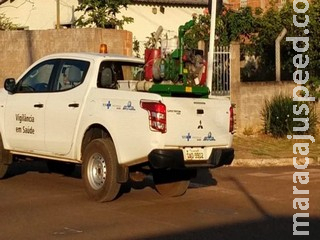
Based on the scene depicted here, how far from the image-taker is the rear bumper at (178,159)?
9891mm

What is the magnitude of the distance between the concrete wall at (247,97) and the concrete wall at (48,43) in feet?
8.82

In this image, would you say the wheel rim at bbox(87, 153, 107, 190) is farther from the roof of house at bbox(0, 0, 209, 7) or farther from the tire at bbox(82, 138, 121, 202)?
the roof of house at bbox(0, 0, 209, 7)

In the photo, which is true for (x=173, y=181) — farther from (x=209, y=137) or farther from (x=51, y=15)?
(x=51, y=15)

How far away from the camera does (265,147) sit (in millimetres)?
17891

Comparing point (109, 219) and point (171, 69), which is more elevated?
point (171, 69)

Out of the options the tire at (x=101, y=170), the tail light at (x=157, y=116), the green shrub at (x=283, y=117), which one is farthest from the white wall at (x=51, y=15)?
the tail light at (x=157, y=116)

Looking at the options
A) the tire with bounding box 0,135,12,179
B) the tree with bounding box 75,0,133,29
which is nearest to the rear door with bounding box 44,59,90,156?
the tire with bounding box 0,135,12,179

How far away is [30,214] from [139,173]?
1689 mm

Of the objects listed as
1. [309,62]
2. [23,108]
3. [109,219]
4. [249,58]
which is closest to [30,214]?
[109,219]

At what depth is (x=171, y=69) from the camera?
1078 centimetres

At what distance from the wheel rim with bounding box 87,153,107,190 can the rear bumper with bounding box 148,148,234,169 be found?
0.96 metres

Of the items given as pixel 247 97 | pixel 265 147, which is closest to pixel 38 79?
pixel 265 147

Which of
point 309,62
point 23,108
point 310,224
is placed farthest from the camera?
point 309,62

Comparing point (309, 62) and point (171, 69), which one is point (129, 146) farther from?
point (309, 62)
